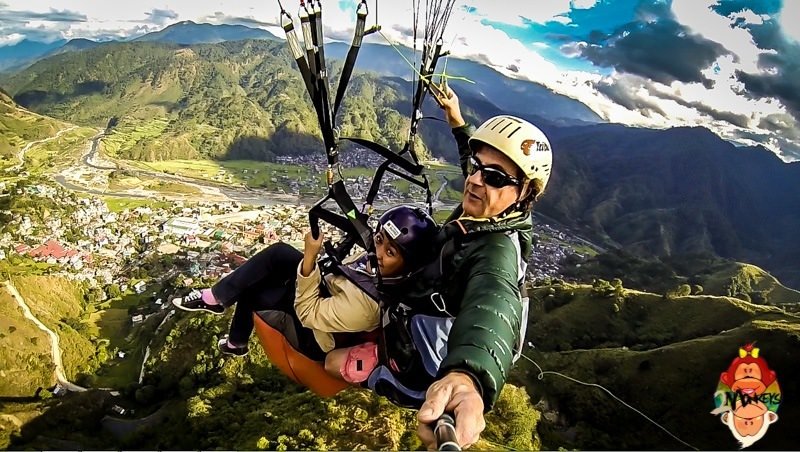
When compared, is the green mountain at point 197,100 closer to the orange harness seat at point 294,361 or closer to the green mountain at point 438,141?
the green mountain at point 438,141

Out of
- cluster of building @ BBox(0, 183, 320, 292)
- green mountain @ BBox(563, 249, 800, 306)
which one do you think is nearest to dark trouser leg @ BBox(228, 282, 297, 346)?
cluster of building @ BBox(0, 183, 320, 292)

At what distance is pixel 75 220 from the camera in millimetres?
57562

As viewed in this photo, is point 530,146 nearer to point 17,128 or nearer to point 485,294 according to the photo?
point 485,294

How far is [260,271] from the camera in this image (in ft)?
10.6

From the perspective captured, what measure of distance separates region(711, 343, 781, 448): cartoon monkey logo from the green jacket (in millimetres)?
24498

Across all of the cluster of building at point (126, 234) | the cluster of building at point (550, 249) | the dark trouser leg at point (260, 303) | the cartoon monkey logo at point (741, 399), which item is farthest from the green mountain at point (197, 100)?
the dark trouser leg at point (260, 303)

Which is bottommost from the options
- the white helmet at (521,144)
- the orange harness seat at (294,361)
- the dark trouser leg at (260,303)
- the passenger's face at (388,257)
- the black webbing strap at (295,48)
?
the orange harness seat at (294,361)

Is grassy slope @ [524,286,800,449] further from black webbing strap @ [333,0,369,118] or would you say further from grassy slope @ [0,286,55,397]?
grassy slope @ [0,286,55,397]

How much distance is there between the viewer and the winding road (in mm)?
30719

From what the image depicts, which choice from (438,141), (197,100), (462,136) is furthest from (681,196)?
(462,136)

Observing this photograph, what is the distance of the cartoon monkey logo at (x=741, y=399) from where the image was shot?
72.0 ft

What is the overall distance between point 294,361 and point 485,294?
205 centimetres

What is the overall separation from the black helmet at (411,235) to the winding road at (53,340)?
34.9 m

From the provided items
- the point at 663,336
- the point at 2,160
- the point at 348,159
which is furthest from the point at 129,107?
the point at 663,336
